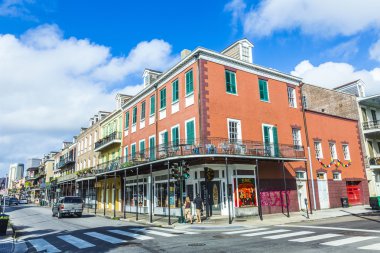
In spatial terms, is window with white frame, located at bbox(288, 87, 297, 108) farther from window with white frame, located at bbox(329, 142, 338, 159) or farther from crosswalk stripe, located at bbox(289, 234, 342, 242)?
crosswalk stripe, located at bbox(289, 234, 342, 242)

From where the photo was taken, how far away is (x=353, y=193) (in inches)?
1095

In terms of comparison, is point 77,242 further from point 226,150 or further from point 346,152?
point 346,152

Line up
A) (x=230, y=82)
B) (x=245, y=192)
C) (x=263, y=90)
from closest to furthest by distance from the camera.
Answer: (x=245, y=192) < (x=230, y=82) < (x=263, y=90)

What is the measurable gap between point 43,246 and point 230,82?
1538cm

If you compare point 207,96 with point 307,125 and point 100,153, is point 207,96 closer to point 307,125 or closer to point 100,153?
point 307,125

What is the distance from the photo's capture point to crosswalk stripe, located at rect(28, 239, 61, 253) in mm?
10303

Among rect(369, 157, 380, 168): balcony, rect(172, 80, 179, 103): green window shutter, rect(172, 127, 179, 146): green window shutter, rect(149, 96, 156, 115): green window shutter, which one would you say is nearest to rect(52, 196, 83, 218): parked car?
rect(149, 96, 156, 115): green window shutter

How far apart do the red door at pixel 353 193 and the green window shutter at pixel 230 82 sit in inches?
595

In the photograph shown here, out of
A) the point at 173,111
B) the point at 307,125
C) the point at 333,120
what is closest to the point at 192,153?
the point at 173,111

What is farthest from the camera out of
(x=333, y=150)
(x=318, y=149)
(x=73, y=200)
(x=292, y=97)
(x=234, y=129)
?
(x=333, y=150)

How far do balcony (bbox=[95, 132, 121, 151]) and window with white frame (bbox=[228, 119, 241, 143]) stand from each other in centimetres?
1539

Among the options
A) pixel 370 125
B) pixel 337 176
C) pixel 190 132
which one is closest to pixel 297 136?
pixel 337 176

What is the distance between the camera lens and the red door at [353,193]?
1081 inches

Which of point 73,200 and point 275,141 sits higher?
point 275,141
